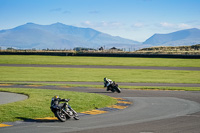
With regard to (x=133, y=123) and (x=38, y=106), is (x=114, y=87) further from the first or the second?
(x=133, y=123)

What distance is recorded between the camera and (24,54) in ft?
329

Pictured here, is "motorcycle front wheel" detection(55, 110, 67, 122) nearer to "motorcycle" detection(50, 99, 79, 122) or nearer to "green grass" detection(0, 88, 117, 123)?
"motorcycle" detection(50, 99, 79, 122)

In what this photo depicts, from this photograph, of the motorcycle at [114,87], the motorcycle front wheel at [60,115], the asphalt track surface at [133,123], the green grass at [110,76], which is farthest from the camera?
the green grass at [110,76]

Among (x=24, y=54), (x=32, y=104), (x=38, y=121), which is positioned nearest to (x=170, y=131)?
(x=38, y=121)

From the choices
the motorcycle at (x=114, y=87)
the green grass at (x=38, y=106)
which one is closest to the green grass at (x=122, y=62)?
the motorcycle at (x=114, y=87)

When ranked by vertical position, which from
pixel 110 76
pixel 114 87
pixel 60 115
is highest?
pixel 60 115

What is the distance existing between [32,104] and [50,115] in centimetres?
272

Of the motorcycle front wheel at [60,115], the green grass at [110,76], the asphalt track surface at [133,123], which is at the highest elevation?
the motorcycle front wheel at [60,115]

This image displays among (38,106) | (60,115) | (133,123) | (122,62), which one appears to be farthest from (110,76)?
(133,123)

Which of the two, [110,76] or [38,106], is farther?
[110,76]

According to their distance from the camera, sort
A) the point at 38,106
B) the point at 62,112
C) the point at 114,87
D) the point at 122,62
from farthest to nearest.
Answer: the point at 122,62
the point at 114,87
the point at 38,106
the point at 62,112

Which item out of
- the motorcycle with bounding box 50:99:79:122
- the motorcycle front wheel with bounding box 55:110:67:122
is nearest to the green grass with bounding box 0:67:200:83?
the motorcycle with bounding box 50:99:79:122

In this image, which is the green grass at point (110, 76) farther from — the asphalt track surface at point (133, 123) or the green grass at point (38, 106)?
the asphalt track surface at point (133, 123)

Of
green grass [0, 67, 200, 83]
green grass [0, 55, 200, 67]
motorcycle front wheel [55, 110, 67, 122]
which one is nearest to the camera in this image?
motorcycle front wheel [55, 110, 67, 122]
